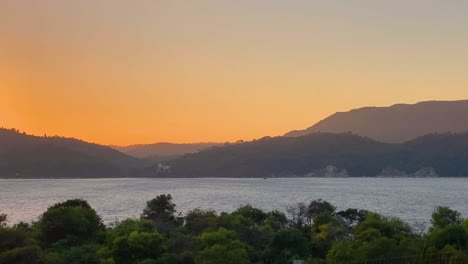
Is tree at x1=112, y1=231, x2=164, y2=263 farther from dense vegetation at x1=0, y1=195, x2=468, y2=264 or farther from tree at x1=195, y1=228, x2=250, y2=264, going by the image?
tree at x1=195, y1=228, x2=250, y2=264

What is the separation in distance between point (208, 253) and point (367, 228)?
14026 mm

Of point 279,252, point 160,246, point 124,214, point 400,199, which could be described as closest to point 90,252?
point 160,246

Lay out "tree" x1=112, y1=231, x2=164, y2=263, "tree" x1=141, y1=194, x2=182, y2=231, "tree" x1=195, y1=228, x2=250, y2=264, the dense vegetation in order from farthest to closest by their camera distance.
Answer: "tree" x1=141, y1=194, x2=182, y2=231
"tree" x1=112, y1=231, x2=164, y2=263
the dense vegetation
"tree" x1=195, y1=228, x2=250, y2=264

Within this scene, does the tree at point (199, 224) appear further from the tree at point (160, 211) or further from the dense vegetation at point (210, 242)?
the tree at point (160, 211)

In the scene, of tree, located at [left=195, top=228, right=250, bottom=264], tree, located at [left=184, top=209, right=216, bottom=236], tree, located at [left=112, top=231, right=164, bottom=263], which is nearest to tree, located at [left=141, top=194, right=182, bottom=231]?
tree, located at [left=184, top=209, right=216, bottom=236]

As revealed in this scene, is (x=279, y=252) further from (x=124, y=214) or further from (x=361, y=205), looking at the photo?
(x=361, y=205)

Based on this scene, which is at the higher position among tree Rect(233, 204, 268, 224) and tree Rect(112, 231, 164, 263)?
tree Rect(233, 204, 268, 224)

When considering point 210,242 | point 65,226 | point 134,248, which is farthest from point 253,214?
point 134,248

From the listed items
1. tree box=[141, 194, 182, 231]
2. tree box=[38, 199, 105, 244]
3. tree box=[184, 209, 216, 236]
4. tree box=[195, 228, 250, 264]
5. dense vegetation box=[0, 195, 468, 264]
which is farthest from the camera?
tree box=[141, 194, 182, 231]

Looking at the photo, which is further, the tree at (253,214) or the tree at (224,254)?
the tree at (253,214)

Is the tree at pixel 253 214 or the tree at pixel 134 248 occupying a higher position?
the tree at pixel 253 214

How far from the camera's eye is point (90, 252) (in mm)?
32875

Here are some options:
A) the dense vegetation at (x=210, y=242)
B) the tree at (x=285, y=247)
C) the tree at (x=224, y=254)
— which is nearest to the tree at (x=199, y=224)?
the dense vegetation at (x=210, y=242)

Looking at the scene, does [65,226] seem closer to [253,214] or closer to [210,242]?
[210,242]
